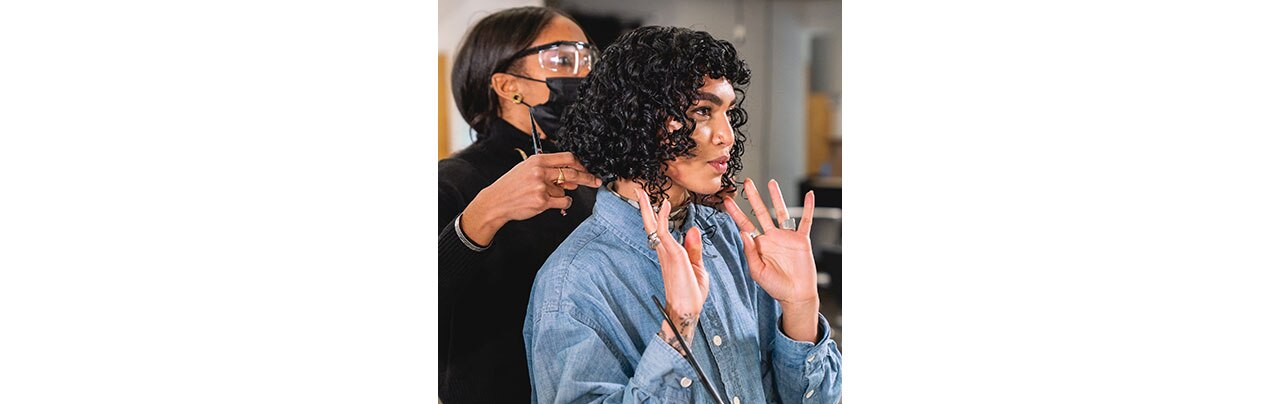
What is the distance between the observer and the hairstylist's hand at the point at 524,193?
2.23 m

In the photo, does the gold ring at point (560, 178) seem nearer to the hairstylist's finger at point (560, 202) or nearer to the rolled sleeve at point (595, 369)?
the hairstylist's finger at point (560, 202)

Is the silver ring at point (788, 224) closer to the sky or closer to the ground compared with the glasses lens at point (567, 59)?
closer to the ground

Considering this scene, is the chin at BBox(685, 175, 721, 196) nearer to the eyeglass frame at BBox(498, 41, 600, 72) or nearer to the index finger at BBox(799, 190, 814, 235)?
the index finger at BBox(799, 190, 814, 235)

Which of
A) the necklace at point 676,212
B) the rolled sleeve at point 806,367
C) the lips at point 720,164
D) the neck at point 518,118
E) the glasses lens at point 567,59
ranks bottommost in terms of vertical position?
the rolled sleeve at point 806,367

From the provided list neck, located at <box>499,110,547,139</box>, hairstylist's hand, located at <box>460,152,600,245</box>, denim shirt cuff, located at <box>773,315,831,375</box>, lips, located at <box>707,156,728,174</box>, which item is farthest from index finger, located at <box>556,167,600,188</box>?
denim shirt cuff, located at <box>773,315,831,375</box>

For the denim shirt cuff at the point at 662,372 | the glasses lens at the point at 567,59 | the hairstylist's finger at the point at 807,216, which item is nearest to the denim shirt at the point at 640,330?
the denim shirt cuff at the point at 662,372

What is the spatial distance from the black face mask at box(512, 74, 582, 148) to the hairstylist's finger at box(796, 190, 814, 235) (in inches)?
20.0

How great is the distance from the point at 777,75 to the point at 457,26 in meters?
0.66

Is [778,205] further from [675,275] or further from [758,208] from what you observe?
[675,275]

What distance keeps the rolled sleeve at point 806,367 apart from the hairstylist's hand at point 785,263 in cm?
2
